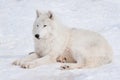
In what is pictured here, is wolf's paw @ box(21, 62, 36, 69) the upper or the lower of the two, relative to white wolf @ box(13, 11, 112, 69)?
lower

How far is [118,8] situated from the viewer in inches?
610

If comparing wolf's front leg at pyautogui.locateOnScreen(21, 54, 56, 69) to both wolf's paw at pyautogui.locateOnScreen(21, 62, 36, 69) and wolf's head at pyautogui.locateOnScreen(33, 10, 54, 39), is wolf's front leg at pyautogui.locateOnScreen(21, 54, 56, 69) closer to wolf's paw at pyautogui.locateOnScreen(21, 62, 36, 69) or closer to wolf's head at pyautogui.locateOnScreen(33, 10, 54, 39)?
wolf's paw at pyautogui.locateOnScreen(21, 62, 36, 69)

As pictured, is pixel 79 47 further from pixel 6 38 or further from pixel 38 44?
pixel 6 38

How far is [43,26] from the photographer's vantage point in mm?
7918

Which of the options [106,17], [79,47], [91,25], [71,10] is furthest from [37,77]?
[71,10]

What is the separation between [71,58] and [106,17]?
670cm

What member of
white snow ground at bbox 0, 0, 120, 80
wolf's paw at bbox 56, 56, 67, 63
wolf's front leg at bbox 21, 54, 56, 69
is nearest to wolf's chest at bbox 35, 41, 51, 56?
wolf's front leg at bbox 21, 54, 56, 69

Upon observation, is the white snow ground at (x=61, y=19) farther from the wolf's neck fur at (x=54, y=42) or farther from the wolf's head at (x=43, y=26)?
the wolf's head at (x=43, y=26)

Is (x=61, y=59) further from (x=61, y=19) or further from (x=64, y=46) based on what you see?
(x=61, y=19)

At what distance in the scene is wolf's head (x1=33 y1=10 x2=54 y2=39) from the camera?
7.80m

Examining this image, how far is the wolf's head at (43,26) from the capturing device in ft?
25.6

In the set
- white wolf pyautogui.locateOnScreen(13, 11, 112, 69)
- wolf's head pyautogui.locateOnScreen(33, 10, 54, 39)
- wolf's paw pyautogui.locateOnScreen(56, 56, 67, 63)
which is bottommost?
wolf's paw pyautogui.locateOnScreen(56, 56, 67, 63)

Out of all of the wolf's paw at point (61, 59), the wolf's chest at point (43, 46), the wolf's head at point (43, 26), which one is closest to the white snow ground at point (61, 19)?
the wolf's paw at point (61, 59)

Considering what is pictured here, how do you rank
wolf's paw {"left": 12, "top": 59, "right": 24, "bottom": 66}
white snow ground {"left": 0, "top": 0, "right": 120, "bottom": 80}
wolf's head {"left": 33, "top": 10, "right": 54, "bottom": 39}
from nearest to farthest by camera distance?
white snow ground {"left": 0, "top": 0, "right": 120, "bottom": 80}
wolf's head {"left": 33, "top": 10, "right": 54, "bottom": 39}
wolf's paw {"left": 12, "top": 59, "right": 24, "bottom": 66}
